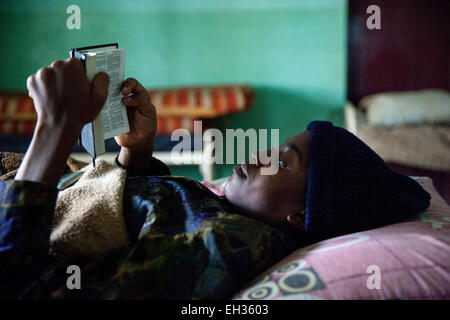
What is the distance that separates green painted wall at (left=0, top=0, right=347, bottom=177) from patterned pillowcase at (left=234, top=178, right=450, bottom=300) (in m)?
2.18

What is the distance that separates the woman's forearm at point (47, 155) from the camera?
0.74 m

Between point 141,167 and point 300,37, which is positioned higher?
point 300,37

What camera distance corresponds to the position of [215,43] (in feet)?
10.1

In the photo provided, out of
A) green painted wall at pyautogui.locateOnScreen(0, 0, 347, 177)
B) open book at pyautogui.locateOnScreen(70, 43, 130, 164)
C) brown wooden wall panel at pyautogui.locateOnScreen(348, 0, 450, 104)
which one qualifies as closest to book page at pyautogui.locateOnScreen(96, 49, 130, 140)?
open book at pyautogui.locateOnScreen(70, 43, 130, 164)

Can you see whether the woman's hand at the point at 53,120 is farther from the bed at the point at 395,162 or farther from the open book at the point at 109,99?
the bed at the point at 395,162

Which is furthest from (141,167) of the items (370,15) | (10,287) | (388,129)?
(370,15)

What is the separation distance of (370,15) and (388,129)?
978 millimetres

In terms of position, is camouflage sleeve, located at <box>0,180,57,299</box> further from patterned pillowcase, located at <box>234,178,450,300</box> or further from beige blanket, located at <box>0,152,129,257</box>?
patterned pillowcase, located at <box>234,178,450,300</box>

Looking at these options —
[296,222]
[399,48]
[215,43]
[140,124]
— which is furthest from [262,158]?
[399,48]

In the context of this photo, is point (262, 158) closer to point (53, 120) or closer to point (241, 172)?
point (241, 172)

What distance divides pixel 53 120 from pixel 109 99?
230 mm

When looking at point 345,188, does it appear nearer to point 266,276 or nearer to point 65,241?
point 266,276

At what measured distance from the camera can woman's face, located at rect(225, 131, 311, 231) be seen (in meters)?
Answer: 0.95

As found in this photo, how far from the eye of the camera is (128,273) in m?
0.75
